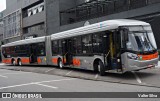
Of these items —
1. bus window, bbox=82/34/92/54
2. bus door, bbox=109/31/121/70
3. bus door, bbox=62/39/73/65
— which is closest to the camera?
bus door, bbox=109/31/121/70

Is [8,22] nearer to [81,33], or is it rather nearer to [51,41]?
[51,41]

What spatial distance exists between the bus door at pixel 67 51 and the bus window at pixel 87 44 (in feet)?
7.34

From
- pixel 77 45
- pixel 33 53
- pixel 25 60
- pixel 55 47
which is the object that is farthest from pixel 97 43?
pixel 25 60

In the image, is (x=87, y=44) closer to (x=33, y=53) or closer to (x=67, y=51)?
(x=67, y=51)

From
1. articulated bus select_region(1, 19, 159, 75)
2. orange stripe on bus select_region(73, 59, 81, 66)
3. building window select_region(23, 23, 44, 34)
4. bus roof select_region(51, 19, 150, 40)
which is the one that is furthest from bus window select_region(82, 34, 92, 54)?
building window select_region(23, 23, 44, 34)

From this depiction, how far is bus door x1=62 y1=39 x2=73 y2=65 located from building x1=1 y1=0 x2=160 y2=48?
9835 millimetres

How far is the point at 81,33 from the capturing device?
651 inches

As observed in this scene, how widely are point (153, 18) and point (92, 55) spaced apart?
1157 cm

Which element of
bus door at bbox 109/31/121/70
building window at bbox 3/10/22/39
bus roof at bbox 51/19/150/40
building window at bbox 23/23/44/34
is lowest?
bus door at bbox 109/31/121/70

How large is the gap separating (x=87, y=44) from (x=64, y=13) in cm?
2749

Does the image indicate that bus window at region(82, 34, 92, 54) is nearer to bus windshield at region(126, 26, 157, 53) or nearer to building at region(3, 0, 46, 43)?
bus windshield at region(126, 26, 157, 53)

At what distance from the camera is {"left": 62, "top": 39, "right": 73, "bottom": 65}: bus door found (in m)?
18.5

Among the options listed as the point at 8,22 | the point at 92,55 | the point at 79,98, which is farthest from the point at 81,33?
the point at 8,22

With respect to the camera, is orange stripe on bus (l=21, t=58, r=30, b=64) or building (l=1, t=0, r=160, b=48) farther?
orange stripe on bus (l=21, t=58, r=30, b=64)
